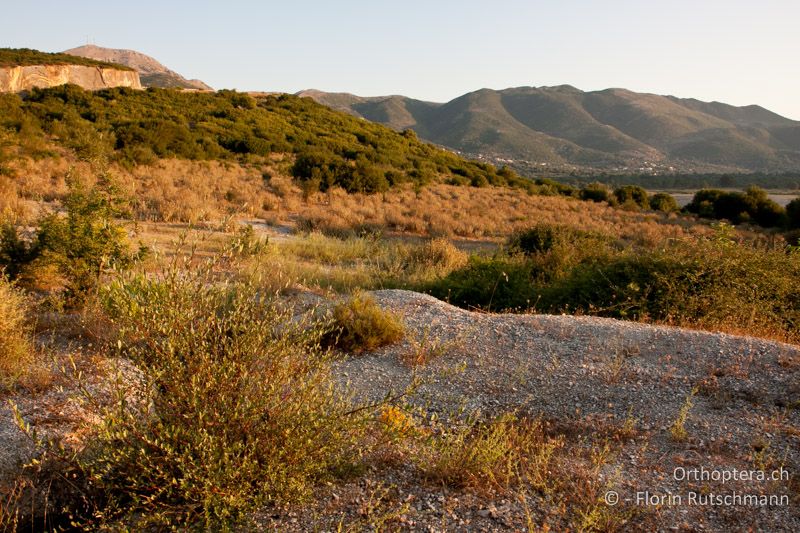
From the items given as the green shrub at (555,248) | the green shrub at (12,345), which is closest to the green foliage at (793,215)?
the green shrub at (555,248)

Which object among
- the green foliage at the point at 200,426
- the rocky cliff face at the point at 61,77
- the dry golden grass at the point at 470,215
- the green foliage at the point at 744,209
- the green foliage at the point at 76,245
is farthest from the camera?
the rocky cliff face at the point at 61,77

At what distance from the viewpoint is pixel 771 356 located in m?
5.42

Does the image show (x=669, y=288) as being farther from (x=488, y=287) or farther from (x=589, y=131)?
(x=589, y=131)

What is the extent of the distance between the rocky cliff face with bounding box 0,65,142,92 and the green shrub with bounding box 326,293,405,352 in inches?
1312

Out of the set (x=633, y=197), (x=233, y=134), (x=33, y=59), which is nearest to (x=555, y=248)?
(x=633, y=197)

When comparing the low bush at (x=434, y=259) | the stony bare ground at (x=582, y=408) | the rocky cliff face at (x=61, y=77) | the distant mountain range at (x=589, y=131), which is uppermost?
the distant mountain range at (x=589, y=131)

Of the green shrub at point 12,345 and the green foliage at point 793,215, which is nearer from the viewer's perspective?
the green shrub at point 12,345

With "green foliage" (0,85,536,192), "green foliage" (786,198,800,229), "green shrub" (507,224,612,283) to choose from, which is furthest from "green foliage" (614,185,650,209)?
"green shrub" (507,224,612,283)

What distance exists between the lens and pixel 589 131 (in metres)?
108

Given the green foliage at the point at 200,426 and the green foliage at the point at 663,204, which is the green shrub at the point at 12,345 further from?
the green foliage at the point at 663,204

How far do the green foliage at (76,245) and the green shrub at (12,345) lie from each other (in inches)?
48.8

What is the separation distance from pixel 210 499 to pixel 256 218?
13.6 m

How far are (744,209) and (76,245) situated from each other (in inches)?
1075

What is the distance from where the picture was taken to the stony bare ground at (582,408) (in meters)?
3.00
